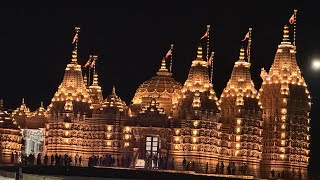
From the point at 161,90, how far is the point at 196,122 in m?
7.76

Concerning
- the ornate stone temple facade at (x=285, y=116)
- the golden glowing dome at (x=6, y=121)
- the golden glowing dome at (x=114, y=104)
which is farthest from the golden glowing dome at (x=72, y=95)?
the ornate stone temple facade at (x=285, y=116)

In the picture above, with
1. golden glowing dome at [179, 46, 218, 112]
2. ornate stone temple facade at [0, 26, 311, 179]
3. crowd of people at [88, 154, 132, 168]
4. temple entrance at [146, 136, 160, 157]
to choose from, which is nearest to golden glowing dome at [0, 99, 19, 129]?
ornate stone temple facade at [0, 26, 311, 179]

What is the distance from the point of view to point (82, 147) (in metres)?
120

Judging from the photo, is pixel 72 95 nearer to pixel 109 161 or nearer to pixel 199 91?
pixel 109 161

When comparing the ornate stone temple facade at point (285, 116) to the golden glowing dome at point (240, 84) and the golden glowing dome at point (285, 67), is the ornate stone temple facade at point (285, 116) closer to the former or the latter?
the golden glowing dome at point (285, 67)

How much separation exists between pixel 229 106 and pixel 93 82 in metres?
18.9

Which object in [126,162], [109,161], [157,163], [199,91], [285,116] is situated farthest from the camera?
[285,116]

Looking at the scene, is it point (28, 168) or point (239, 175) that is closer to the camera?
point (28, 168)

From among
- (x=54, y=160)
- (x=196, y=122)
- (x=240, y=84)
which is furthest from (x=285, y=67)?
(x=54, y=160)

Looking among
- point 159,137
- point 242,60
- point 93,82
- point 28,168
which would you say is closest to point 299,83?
point 242,60

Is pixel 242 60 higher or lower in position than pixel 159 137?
higher

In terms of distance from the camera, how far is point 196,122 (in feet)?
379

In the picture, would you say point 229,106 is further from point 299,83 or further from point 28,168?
point 28,168

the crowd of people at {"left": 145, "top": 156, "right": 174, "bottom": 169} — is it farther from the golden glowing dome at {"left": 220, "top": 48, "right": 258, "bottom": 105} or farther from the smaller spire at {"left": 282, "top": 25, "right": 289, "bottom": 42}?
the smaller spire at {"left": 282, "top": 25, "right": 289, "bottom": 42}
